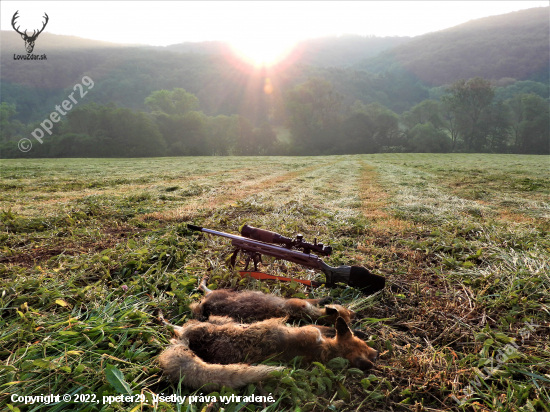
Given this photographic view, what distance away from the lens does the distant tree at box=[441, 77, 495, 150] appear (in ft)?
240

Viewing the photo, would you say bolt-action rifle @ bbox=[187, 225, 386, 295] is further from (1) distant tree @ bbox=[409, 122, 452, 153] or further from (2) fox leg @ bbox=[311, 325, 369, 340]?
Answer: (1) distant tree @ bbox=[409, 122, 452, 153]

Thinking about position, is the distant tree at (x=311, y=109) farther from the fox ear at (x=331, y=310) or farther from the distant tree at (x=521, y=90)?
the fox ear at (x=331, y=310)

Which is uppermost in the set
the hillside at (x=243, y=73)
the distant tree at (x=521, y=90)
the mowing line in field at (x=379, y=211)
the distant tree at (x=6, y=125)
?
the hillside at (x=243, y=73)

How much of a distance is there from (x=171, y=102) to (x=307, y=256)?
85556 millimetres

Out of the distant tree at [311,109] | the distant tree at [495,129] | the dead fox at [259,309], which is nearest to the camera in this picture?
the dead fox at [259,309]

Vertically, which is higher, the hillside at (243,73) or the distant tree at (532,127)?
the hillside at (243,73)

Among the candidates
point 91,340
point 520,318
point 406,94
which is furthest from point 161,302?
point 406,94

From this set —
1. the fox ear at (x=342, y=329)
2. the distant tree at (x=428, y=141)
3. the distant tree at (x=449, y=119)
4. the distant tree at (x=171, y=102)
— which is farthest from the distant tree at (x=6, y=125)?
the distant tree at (x=449, y=119)

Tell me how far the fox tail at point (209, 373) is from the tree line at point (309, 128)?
57.3 metres

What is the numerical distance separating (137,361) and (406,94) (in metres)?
136

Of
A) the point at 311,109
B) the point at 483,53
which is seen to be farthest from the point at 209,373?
the point at 483,53

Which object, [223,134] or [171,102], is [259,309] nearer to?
[223,134]

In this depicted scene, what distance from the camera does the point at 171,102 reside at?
7831 cm

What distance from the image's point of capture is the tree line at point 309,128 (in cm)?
5750
